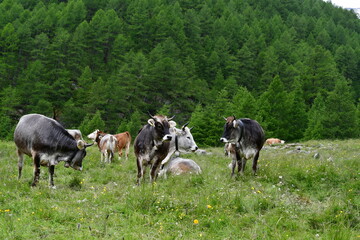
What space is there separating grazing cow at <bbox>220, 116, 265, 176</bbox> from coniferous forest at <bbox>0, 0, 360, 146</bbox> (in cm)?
2544

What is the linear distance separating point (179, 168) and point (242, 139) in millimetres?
2362

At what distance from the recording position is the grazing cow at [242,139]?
9750 millimetres

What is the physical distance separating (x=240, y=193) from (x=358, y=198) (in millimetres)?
2712

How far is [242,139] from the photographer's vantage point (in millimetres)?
9953

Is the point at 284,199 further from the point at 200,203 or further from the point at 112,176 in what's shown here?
the point at 112,176

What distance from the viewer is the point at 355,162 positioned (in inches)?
454

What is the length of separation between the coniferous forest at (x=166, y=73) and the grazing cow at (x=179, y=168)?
80.1 ft

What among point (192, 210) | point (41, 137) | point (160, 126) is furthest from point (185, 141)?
point (192, 210)

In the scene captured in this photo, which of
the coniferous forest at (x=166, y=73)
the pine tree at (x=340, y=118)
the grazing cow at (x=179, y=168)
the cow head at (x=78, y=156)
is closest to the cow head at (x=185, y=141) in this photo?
the grazing cow at (x=179, y=168)

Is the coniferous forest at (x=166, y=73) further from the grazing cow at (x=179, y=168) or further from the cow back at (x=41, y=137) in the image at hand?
the cow back at (x=41, y=137)

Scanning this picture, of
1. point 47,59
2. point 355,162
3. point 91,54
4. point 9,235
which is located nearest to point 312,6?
point 91,54

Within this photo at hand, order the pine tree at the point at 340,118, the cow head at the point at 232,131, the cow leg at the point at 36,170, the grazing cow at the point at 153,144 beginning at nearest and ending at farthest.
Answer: the cow leg at the point at 36,170 < the grazing cow at the point at 153,144 < the cow head at the point at 232,131 < the pine tree at the point at 340,118

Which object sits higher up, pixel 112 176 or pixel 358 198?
pixel 358 198

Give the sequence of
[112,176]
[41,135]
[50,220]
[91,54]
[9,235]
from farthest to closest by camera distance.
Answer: [91,54] < [112,176] < [41,135] < [50,220] < [9,235]
